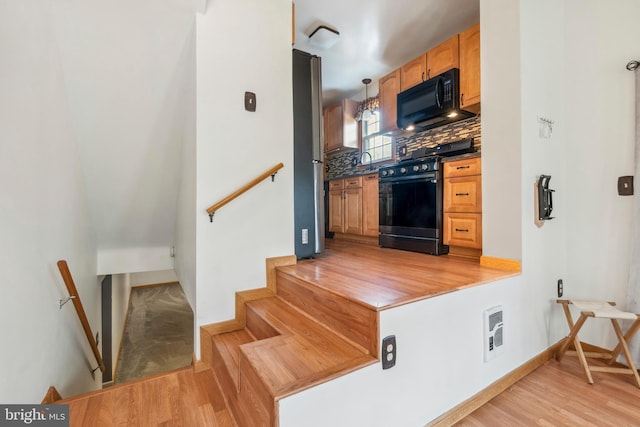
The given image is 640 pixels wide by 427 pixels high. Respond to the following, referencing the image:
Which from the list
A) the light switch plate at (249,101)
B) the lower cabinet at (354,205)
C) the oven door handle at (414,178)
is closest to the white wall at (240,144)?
the light switch plate at (249,101)

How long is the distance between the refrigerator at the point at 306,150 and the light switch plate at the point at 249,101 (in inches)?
17.5

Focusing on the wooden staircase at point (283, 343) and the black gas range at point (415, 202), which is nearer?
the wooden staircase at point (283, 343)

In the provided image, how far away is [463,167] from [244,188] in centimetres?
197

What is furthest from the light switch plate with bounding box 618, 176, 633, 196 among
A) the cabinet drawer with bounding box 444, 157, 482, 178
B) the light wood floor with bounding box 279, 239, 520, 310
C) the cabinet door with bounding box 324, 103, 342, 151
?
the cabinet door with bounding box 324, 103, 342, 151

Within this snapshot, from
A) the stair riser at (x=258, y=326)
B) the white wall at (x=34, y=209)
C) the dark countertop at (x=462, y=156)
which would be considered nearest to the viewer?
the white wall at (x=34, y=209)

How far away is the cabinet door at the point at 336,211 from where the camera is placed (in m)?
4.28

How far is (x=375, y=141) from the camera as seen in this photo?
448cm

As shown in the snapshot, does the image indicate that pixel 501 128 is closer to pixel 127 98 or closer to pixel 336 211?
pixel 336 211

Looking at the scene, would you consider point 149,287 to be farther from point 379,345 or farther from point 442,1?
point 442,1

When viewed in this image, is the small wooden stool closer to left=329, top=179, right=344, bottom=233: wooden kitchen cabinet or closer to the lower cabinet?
the lower cabinet

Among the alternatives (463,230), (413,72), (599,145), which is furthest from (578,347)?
(413,72)

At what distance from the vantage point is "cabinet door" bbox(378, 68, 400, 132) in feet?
11.7

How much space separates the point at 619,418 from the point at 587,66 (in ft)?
7.94

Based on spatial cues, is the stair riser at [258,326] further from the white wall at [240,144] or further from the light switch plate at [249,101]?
the light switch plate at [249,101]
